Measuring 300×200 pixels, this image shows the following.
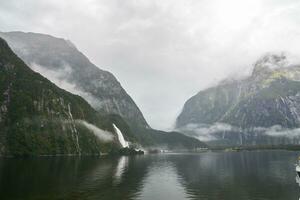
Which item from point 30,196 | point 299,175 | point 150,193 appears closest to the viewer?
point 30,196

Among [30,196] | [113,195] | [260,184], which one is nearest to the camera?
[30,196]

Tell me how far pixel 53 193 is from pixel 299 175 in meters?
68.5

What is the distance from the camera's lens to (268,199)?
3324 inches

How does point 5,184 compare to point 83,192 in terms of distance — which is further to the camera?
point 5,184

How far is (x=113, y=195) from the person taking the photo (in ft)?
285

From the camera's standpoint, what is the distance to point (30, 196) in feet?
267

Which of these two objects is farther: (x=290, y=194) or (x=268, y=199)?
(x=290, y=194)

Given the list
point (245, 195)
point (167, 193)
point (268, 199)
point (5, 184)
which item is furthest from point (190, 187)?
point (5, 184)

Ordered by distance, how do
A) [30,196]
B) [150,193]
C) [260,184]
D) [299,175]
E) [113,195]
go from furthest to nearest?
[260,184] < [299,175] < [150,193] < [113,195] < [30,196]

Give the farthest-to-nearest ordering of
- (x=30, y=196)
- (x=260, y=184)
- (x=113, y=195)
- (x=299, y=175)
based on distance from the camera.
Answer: (x=260, y=184) < (x=299, y=175) < (x=113, y=195) < (x=30, y=196)

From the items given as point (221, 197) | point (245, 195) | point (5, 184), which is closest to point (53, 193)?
point (5, 184)

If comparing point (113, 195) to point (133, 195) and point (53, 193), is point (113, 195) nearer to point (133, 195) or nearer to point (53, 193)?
point (133, 195)

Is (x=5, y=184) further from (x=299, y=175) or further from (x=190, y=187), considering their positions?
(x=299, y=175)

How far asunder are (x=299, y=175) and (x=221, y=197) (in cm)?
2883
